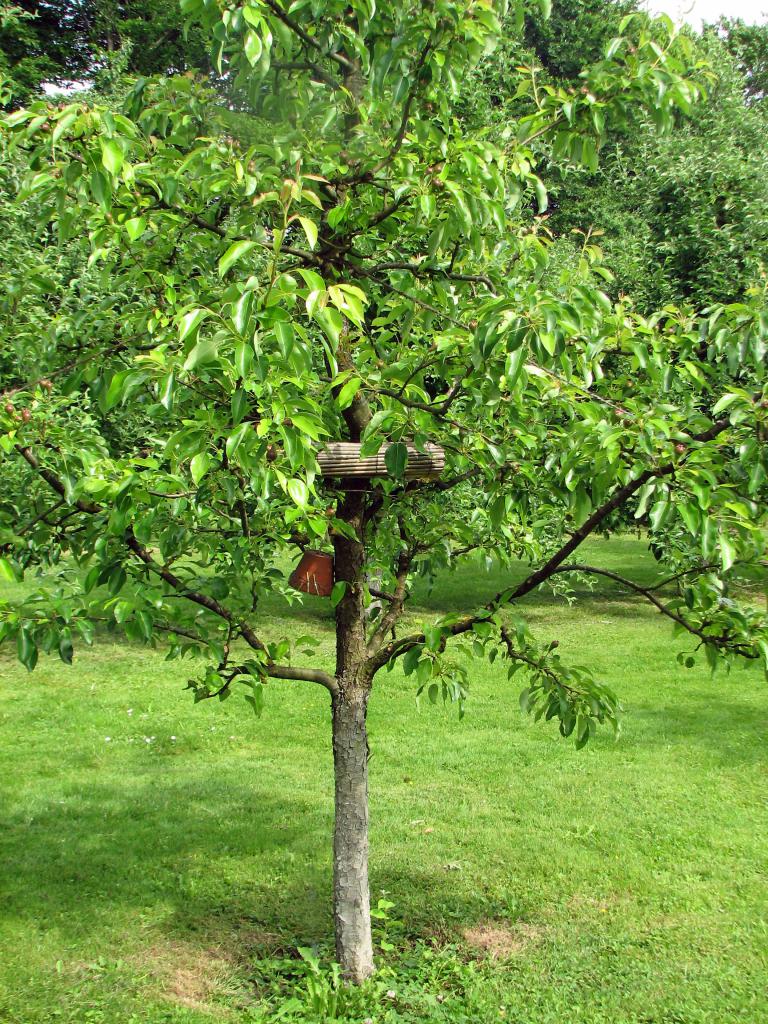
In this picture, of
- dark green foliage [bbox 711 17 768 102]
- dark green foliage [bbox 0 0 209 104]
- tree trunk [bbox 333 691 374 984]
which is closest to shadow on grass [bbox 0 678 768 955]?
tree trunk [bbox 333 691 374 984]

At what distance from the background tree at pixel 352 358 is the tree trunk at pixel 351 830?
0.03ft

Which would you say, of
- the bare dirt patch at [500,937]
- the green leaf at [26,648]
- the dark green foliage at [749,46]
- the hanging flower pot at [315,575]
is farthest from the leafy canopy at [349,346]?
the dark green foliage at [749,46]

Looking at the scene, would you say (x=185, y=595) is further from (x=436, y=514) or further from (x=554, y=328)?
(x=554, y=328)

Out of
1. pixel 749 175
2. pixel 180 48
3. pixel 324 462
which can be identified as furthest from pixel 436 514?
pixel 180 48

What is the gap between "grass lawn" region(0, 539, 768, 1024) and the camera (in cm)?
396

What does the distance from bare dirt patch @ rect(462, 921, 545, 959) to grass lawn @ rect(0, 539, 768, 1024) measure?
15 mm

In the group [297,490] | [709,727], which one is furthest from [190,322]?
[709,727]


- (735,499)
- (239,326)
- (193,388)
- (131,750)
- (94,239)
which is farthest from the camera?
(131,750)

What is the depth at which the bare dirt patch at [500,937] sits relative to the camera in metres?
4.32

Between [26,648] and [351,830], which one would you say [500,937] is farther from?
[26,648]

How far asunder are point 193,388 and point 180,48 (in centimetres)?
2355

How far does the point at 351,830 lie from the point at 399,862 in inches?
60.9

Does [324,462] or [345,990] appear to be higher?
[324,462]

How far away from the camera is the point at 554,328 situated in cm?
245
